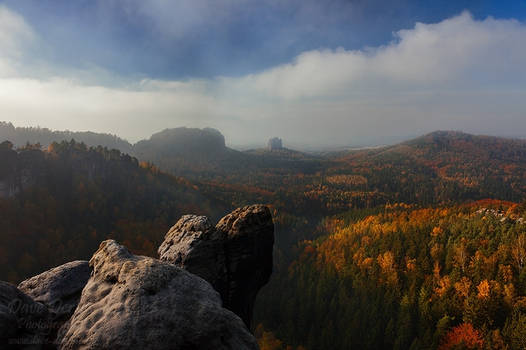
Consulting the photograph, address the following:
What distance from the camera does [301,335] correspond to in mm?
87250

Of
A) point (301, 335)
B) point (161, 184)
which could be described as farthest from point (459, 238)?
point (161, 184)

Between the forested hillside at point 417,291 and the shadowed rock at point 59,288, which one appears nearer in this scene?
the shadowed rock at point 59,288

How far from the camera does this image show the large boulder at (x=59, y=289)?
1588 centimetres

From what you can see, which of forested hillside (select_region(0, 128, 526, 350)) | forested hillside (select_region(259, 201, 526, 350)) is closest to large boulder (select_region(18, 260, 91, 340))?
forested hillside (select_region(0, 128, 526, 350))

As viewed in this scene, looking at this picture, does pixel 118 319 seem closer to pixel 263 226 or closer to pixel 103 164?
pixel 263 226

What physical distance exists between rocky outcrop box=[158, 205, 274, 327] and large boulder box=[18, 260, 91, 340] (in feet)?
21.4

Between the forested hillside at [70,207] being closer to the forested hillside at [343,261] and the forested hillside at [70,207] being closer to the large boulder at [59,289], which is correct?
the forested hillside at [343,261]

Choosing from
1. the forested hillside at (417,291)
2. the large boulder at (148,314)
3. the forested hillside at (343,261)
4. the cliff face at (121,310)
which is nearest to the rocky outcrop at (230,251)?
the cliff face at (121,310)

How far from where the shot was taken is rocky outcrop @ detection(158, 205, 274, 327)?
70.2 ft

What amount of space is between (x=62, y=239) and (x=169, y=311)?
404 ft

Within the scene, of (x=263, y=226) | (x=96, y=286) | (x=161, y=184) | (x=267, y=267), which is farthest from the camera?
(x=161, y=184)

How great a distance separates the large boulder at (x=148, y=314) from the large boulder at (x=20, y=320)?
7.12ft

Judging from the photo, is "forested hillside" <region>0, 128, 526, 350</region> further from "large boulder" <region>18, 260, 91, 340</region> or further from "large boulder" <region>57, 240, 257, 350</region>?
"large boulder" <region>57, 240, 257, 350</region>

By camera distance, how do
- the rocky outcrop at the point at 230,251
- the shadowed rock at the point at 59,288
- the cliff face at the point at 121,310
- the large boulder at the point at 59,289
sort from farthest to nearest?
the rocky outcrop at the point at 230,251 → the shadowed rock at the point at 59,288 → the large boulder at the point at 59,289 → the cliff face at the point at 121,310
